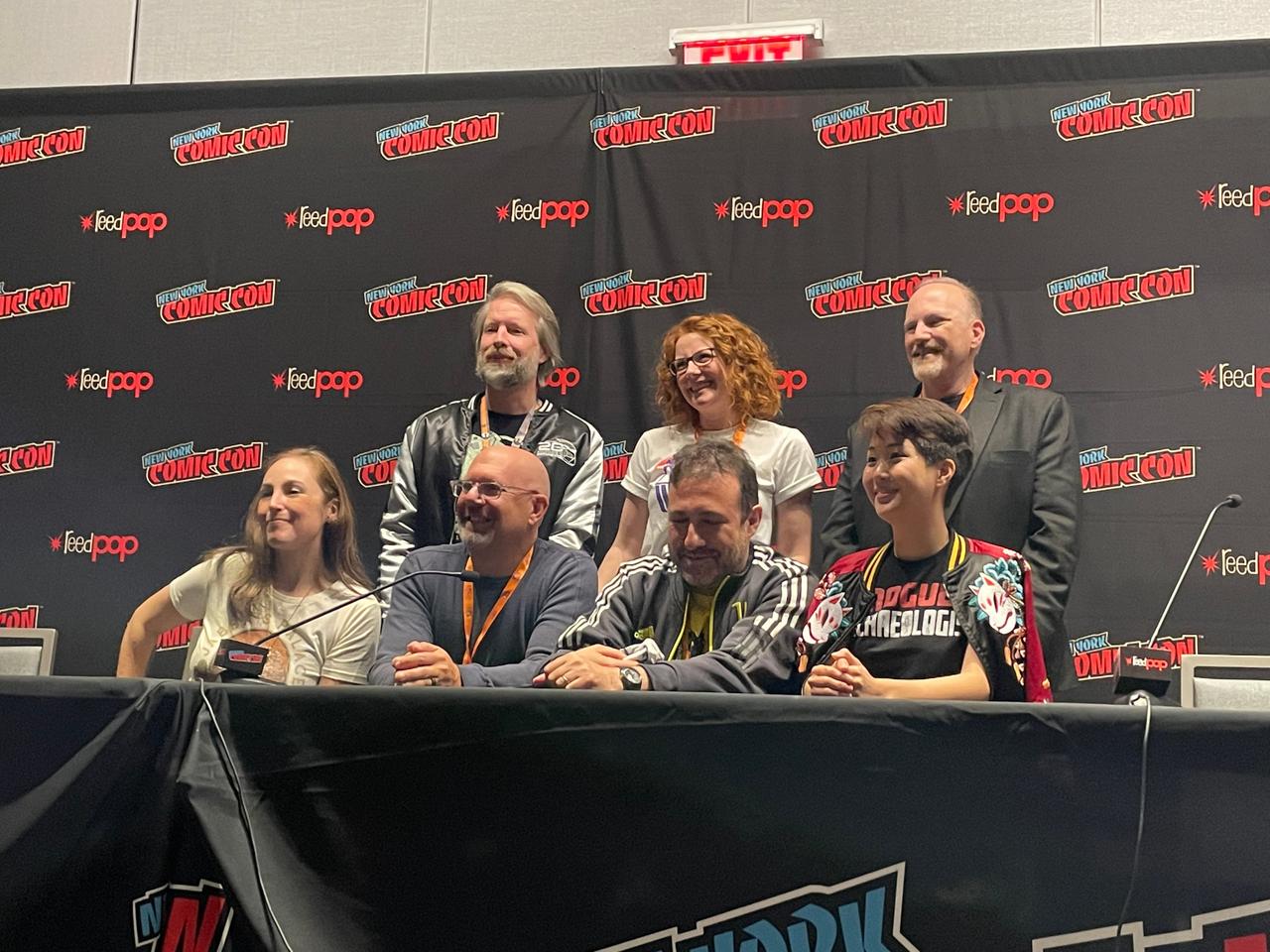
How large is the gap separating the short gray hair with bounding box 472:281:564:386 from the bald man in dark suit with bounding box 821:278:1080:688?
0.93 m

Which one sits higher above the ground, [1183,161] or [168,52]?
[168,52]

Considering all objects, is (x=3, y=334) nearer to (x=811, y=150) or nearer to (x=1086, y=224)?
(x=811, y=150)

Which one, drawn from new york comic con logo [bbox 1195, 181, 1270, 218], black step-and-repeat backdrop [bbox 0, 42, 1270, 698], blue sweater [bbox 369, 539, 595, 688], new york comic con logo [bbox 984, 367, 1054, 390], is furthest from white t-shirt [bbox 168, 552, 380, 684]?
new york comic con logo [bbox 1195, 181, 1270, 218]

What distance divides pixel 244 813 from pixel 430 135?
303 centimetres

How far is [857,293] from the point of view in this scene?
3998mm

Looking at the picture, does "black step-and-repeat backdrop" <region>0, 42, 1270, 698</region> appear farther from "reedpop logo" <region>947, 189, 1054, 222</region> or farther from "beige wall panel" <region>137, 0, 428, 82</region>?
"beige wall panel" <region>137, 0, 428, 82</region>

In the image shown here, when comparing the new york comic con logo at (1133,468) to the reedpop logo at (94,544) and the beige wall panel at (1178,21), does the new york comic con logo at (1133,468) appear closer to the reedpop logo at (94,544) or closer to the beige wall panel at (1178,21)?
the beige wall panel at (1178,21)

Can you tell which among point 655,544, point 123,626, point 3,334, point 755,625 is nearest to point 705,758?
point 755,625

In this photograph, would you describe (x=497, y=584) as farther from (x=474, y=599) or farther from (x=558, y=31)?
(x=558, y=31)

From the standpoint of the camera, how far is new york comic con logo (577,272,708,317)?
409 centimetres

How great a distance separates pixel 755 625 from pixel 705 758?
0.92 m

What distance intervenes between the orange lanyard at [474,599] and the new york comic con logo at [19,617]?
1.89 meters

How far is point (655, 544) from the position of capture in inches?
138

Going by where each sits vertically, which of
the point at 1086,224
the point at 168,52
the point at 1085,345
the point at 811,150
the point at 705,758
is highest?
the point at 168,52
